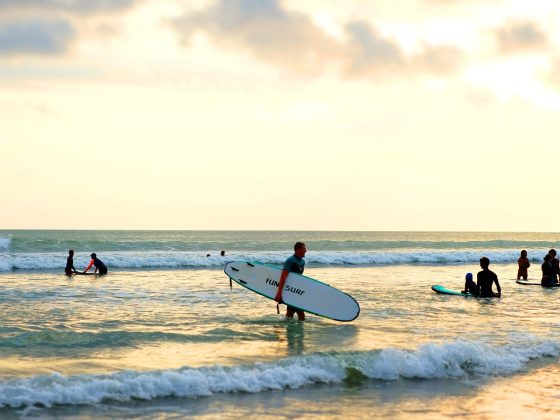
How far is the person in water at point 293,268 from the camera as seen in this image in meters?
12.9

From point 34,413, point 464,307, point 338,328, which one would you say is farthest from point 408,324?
Answer: point 34,413

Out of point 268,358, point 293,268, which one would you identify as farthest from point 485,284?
point 268,358

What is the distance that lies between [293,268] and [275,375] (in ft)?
16.4

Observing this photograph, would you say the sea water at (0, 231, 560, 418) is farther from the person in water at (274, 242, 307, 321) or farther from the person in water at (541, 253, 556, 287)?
the person in water at (541, 253, 556, 287)

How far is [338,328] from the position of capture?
13.1 metres

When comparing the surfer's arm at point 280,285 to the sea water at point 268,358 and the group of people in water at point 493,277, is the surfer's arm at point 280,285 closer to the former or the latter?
the sea water at point 268,358

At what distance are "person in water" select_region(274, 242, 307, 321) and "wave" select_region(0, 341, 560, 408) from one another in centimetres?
316

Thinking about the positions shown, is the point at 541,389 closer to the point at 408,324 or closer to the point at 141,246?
the point at 408,324

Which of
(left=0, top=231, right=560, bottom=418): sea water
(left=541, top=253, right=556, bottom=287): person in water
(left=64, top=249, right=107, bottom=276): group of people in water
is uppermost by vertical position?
(left=541, top=253, right=556, bottom=287): person in water

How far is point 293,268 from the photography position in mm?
13656

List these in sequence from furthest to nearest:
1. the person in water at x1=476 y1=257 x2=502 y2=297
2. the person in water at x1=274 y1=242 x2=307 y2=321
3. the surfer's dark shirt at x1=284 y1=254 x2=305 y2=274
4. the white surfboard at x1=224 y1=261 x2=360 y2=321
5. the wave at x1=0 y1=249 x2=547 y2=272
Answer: the wave at x1=0 y1=249 x2=547 y2=272 → the person in water at x1=476 y1=257 x2=502 y2=297 → the white surfboard at x1=224 y1=261 x2=360 y2=321 → the surfer's dark shirt at x1=284 y1=254 x2=305 y2=274 → the person in water at x1=274 y1=242 x2=307 y2=321

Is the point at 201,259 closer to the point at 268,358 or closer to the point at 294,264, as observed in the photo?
the point at 294,264

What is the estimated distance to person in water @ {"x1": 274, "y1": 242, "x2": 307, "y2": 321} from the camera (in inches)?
507

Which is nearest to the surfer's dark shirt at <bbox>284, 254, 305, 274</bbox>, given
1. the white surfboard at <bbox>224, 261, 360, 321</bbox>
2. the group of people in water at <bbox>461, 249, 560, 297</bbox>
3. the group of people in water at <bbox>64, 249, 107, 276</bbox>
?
the white surfboard at <bbox>224, 261, 360, 321</bbox>
